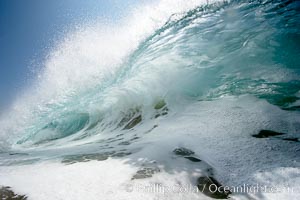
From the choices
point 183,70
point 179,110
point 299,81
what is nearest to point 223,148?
point 179,110

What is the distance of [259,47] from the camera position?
7.03 metres

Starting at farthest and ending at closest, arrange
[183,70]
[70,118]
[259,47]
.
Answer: [70,118] → [183,70] → [259,47]

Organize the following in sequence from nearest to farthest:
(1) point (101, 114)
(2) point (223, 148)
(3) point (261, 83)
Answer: (2) point (223, 148) → (3) point (261, 83) → (1) point (101, 114)

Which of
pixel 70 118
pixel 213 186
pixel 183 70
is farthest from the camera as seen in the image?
pixel 70 118

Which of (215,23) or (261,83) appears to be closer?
(261,83)

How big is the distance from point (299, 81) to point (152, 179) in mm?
4768

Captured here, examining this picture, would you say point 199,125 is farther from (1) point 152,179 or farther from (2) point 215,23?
(2) point 215,23

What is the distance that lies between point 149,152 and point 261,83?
3829 millimetres

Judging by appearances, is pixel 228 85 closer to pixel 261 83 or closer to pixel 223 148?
pixel 261 83

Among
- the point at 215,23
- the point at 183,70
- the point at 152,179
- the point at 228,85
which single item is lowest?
the point at 152,179

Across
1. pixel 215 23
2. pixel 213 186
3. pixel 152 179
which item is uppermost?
pixel 215 23

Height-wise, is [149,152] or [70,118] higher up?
[70,118]

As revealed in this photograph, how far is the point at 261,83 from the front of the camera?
5.43 meters

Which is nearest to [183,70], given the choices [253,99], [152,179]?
[253,99]
